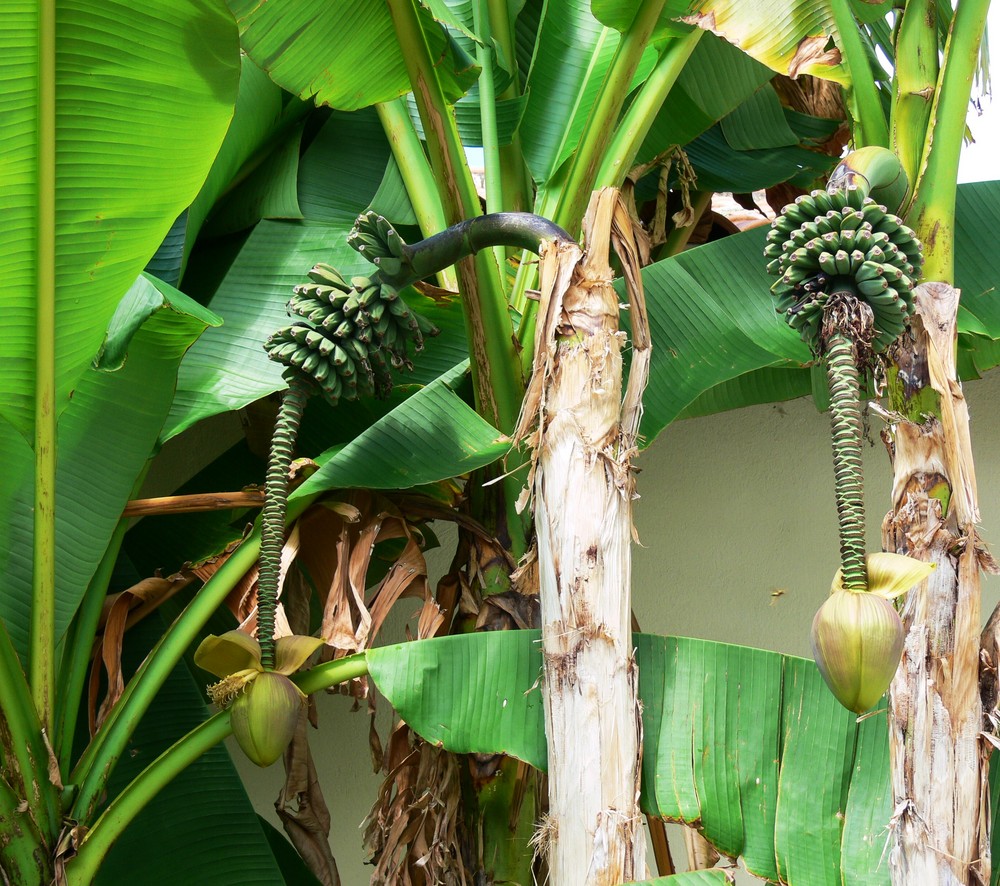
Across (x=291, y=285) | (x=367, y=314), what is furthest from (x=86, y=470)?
(x=367, y=314)

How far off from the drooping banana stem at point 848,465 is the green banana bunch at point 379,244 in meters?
0.42

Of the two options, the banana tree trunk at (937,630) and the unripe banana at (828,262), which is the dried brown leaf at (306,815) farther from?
the unripe banana at (828,262)

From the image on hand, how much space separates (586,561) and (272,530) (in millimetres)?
282

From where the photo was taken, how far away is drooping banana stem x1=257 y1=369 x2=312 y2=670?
0.81 meters

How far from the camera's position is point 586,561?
0.92 m

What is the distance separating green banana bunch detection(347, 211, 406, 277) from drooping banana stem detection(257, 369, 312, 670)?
17cm

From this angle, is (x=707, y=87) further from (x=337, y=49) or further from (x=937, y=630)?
(x=937, y=630)

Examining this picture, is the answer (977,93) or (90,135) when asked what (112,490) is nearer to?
(90,135)

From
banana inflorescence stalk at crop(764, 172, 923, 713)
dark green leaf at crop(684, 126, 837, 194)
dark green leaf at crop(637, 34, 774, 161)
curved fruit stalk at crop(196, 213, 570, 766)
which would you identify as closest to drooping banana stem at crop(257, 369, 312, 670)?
curved fruit stalk at crop(196, 213, 570, 766)

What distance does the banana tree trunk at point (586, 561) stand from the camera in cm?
89

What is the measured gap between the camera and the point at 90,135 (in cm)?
95

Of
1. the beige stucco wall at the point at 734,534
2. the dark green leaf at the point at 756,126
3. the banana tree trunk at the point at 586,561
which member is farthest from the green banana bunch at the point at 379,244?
the beige stucco wall at the point at 734,534

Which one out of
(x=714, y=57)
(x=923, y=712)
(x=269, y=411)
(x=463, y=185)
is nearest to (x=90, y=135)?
(x=463, y=185)

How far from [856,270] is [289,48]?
65 centimetres
